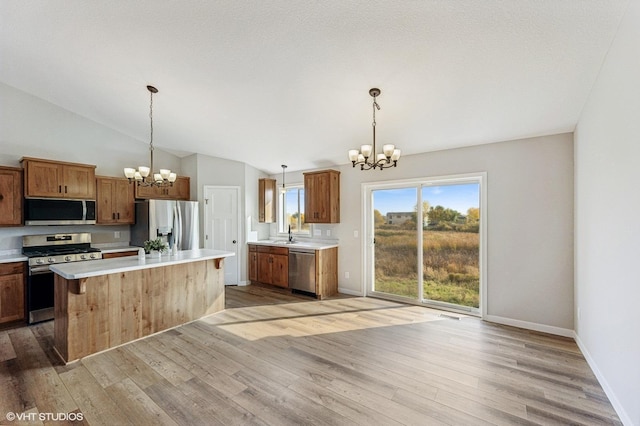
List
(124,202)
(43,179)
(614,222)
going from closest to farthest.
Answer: (614,222) < (43,179) < (124,202)

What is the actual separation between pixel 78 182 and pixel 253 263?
329 cm

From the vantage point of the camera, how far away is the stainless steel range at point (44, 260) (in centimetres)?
380

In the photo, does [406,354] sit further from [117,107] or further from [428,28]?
[117,107]

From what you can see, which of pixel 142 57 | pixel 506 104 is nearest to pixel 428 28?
pixel 506 104

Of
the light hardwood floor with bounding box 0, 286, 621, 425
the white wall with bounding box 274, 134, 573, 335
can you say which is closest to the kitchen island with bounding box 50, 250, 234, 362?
the light hardwood floor with bounding box 0, 286, 621, 425

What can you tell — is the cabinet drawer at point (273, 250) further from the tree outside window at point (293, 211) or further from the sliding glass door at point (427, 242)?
the sliding glass door at point (427, 242)

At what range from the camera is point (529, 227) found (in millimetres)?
3568

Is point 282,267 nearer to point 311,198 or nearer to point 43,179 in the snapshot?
point 311,198

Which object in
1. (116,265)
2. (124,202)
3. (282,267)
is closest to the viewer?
(116,265)

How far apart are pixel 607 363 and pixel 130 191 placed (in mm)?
6760

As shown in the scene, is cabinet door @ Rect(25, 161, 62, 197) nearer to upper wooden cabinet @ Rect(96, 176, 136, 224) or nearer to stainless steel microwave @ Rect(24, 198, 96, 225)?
stainless steel microwave @ Rect(24, 198, 96, 225)

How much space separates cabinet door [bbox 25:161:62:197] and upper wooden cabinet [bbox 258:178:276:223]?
336 cm

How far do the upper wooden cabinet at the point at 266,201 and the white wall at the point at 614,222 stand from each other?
517 centimetres

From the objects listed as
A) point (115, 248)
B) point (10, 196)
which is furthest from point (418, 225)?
point (10, 196)
